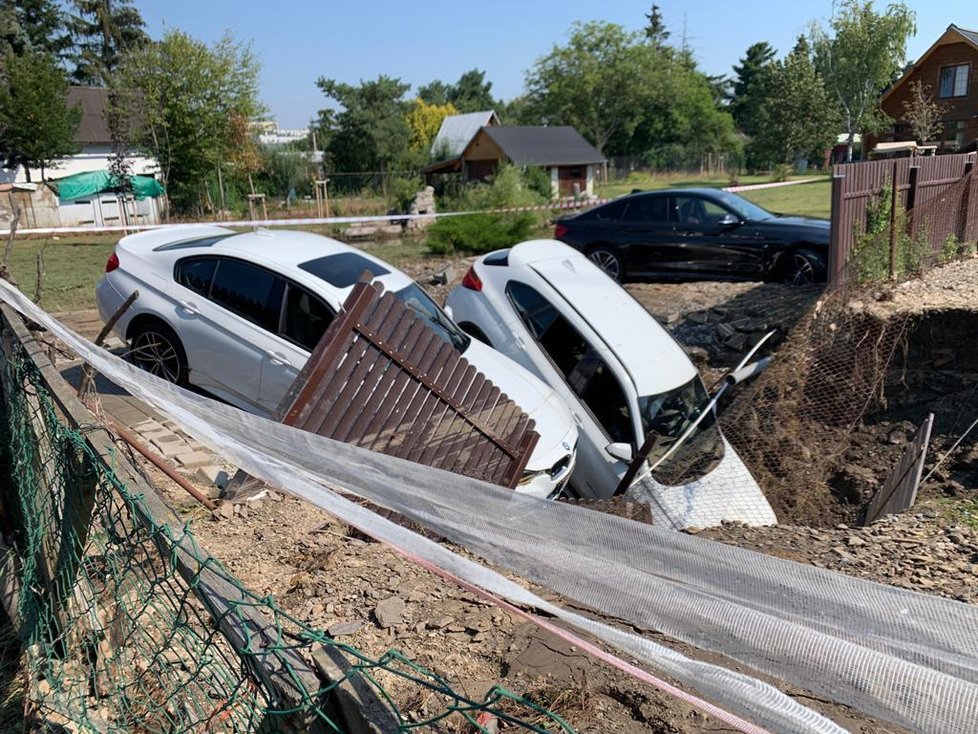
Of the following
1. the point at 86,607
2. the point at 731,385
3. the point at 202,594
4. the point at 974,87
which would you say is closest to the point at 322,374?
the point at 86,607

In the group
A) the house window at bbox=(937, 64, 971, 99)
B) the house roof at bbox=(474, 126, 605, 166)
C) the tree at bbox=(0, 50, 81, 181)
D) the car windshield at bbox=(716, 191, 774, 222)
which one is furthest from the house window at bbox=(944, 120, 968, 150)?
the tree at bbox=(0, 50, 81, 181)

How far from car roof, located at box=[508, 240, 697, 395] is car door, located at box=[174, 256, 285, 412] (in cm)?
226

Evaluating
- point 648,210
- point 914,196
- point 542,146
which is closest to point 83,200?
point 542,146

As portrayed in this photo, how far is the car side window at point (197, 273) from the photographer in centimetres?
689

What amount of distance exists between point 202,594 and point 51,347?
2.68 metres

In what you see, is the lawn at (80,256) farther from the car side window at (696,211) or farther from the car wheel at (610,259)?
the car side window at (696,211)

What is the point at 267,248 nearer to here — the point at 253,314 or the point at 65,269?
the point at 253,314

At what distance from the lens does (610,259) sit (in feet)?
44.1

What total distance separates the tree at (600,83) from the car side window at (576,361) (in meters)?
54.8

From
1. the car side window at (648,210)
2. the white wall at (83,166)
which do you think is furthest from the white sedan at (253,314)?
the white wall at (83,166)

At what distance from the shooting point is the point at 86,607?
11.1 ft

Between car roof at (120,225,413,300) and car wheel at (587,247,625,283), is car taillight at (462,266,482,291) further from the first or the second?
car wheel at (587,247,625,283)

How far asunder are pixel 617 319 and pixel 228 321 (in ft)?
10.8

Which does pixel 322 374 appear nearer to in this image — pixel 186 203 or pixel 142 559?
pixel 142 559
